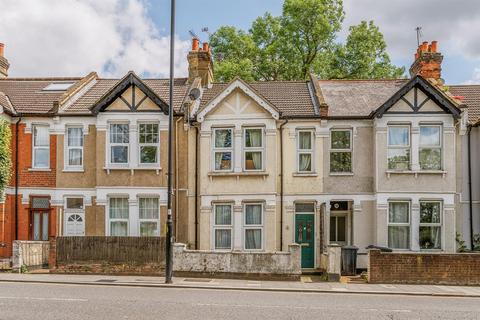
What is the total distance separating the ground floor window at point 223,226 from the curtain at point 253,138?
2819 mm

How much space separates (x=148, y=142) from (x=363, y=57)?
72.8 feet

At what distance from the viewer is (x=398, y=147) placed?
22734 mm

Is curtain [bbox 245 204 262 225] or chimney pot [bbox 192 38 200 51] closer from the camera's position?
curtain [bbox 245 204 262 225]

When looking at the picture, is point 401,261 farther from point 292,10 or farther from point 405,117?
point 292,10

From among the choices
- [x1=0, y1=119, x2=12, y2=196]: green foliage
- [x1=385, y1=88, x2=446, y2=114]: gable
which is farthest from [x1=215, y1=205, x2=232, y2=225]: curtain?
[x1=0, y1=119, x2=12, y2=196]: green foliage

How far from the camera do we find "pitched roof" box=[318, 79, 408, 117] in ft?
78.1

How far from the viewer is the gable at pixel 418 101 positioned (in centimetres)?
2219

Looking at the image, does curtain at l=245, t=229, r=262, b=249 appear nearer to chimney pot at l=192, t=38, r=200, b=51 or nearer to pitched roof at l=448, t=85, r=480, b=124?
chimney pot at l=192, t=38, r=200, b=51

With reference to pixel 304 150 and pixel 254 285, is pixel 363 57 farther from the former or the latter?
pixel 254 285

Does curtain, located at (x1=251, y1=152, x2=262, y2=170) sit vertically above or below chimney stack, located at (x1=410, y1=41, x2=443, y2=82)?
below

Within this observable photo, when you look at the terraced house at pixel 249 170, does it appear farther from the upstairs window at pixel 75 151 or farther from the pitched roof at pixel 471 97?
the pitched roof at pixel 471 97

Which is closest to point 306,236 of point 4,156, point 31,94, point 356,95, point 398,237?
point 398,237

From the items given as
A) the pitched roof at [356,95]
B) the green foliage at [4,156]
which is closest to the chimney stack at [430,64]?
the pitched roof at [356,95]

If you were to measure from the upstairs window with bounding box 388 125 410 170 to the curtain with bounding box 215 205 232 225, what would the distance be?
282 inches
